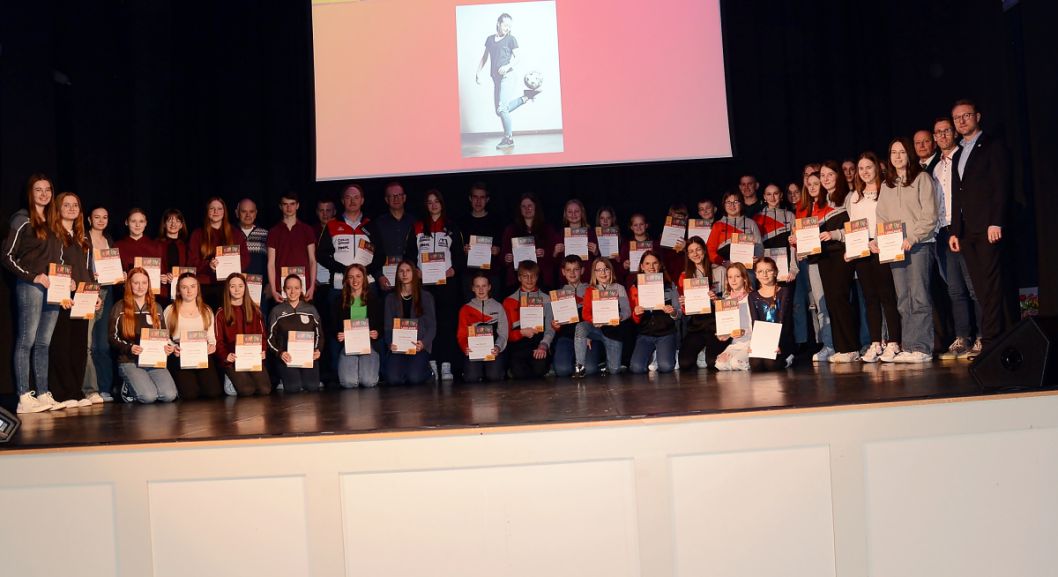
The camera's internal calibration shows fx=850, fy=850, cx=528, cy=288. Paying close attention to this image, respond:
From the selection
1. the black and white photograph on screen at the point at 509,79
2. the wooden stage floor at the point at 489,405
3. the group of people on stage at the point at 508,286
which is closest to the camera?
the wooden stage floor at the point at 489,405

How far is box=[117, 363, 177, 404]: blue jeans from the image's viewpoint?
5770 mm

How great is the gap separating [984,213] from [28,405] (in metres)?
5.92

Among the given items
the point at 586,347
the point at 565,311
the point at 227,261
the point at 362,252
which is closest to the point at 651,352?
the point at 586,347

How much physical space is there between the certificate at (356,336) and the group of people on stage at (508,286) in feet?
0.04

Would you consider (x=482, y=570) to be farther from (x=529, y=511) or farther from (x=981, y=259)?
(x=981, y=259)

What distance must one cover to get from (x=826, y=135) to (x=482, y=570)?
5792 mm

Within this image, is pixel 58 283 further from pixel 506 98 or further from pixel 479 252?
pixel 506 98

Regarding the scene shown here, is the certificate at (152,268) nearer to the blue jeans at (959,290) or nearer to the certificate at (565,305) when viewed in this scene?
the certificate at (565,305)

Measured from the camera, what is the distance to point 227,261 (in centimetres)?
→ 616

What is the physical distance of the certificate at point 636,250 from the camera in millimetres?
6660

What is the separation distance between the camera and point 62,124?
259 inches

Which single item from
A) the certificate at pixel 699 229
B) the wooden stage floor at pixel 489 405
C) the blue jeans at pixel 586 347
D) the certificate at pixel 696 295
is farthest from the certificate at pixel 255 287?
the certificate at pixel 699 229

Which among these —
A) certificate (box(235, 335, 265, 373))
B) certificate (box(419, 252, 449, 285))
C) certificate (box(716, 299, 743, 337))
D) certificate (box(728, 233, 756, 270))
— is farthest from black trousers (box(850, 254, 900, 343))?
certificate (box(235, 335, 265, 373))

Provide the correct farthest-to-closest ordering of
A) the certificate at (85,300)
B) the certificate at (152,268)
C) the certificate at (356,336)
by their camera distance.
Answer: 1. the certificate at (356,336)
2. the certificate at (152,268)
3. the certificate at (85,300)
